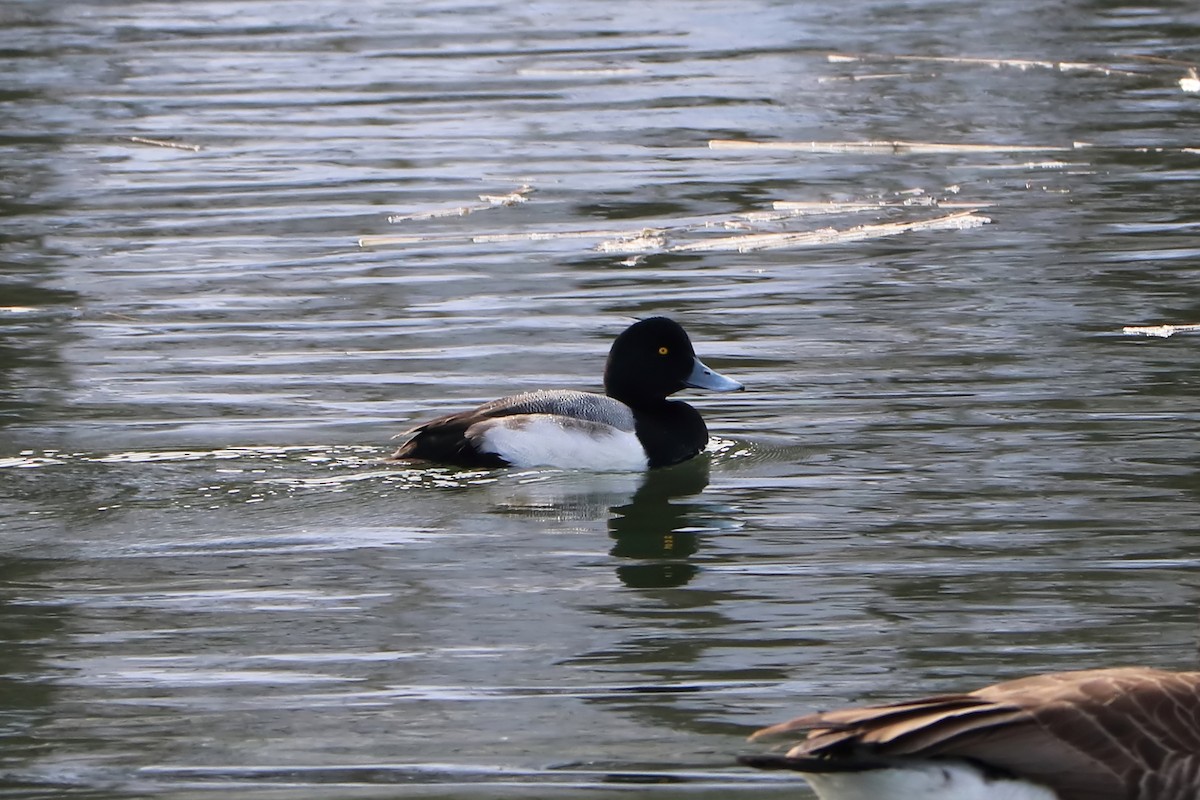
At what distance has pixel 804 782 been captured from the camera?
555 cm

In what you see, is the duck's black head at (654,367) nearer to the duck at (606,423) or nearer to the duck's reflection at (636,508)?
the duck at (606,423)

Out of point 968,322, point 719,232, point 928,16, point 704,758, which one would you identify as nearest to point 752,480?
point 968,322

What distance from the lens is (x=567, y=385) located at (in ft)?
35.1

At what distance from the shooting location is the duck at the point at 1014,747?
4.54 metres

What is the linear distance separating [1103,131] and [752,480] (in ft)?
26.7

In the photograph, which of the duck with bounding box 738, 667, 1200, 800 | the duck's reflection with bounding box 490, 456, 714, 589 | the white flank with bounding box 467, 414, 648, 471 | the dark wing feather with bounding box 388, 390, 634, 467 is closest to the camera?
the duck with bounding box 738, 667, 1200, 800

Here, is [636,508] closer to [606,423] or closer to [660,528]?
[660,528]

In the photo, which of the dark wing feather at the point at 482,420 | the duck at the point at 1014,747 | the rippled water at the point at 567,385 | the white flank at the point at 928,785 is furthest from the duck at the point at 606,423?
the white flank at the point at 928,785

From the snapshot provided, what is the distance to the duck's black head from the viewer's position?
10031 millimetres

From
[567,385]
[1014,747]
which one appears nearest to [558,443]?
[567,385]

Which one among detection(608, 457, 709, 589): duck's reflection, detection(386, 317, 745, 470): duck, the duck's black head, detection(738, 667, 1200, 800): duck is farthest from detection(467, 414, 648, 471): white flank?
detection(738, 667, 1200, 800): duck

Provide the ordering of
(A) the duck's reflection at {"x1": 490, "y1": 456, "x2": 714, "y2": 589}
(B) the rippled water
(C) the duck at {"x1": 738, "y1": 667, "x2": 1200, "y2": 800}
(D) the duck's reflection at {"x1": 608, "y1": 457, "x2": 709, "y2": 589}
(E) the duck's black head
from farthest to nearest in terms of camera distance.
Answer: (E) the duck's black head < (A) the duck's reflection at {"x1": 490, "y1": 456, "x2": 714, "y2": 589} < (D) the duck's reflection at {"x1": 608, "y1": 457, "x2": 709, "y2": 589} < (B) the rippled water < (C) the duck at {"x1": 738, "y1": 667, "x2": 1200, "y2": 800}

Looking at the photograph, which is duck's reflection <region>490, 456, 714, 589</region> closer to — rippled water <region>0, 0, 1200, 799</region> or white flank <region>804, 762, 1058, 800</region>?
rippled water <region>0, 0, 1200, 799</region>

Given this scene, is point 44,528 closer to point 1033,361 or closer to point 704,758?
point 704,758
